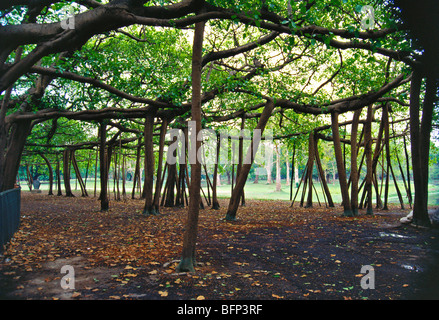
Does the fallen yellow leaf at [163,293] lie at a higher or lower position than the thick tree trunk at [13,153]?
lower

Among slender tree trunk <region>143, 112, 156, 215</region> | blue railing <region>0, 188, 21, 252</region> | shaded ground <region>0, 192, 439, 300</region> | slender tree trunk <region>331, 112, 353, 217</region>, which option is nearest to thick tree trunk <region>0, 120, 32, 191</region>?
shaded ground <region>0, 192, 439, 300</region>

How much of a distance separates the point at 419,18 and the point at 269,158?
109 feet

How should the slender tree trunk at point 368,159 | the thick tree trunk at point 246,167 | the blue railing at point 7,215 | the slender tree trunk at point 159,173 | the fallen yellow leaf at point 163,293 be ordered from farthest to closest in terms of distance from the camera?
the slender tree trunk at point 368,159
the slender tree trunk at point 159,173
the thick tree trunk at point 246,167
the blue railing at point 7,215
the fallen yellow leaf at point 163,293

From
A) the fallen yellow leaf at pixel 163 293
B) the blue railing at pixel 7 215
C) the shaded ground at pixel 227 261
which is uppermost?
the blue railing at pixel 7 215

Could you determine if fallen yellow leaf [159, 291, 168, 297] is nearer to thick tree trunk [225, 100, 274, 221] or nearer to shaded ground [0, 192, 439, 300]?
shaded ground [0, 192, 439, 300]

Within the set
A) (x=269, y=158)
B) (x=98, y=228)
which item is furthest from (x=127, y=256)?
(x=269, y=158)

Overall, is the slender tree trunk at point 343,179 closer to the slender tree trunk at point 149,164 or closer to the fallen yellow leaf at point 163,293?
the slender tree trunk at point 149,164

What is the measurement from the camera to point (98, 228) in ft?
24.0

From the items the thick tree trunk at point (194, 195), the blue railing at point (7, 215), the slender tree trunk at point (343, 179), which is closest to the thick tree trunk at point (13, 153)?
the blue railing at point (7, 215)

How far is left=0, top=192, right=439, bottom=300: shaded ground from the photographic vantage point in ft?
10.9

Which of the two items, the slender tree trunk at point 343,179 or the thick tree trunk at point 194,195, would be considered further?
the slender tree trunk at point 343,179

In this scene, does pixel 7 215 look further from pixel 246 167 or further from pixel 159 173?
pixel 246 167

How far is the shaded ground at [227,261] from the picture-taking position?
3326mm

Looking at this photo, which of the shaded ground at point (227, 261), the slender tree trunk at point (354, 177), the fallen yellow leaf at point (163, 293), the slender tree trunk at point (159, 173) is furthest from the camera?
the slender tree trunk at point (159, 173)
